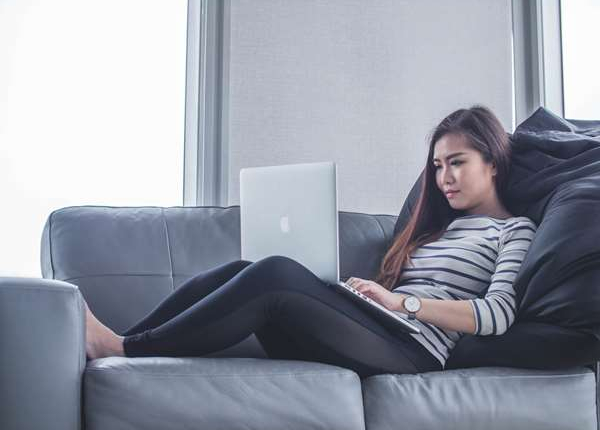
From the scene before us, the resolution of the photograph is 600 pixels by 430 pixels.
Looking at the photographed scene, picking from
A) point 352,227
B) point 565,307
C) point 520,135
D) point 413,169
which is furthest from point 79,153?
point 565,307

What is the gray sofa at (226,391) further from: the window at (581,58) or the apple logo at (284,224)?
the window at (581,58)

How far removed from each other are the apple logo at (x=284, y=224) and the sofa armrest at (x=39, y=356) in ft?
1.88

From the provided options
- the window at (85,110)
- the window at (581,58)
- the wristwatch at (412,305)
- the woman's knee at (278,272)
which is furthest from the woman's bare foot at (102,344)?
the window at (581,58)

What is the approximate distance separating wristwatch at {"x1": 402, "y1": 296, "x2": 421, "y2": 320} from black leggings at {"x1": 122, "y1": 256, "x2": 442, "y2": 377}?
0.08m

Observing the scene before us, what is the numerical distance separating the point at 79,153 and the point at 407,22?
1.42m

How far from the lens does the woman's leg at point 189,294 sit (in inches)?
82.6

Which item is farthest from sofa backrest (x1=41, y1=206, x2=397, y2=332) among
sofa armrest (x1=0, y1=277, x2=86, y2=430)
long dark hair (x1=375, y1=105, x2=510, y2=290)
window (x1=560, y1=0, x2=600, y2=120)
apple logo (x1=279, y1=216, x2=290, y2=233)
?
window (x1=560, y1=0, x2=600, y2=120)

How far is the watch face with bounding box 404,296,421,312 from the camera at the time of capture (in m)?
2.00

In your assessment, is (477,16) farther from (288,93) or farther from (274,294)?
(274,294)

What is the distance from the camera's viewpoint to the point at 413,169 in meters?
3.39

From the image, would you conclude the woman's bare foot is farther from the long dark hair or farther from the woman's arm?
the long dark hair

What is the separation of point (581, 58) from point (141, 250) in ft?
7.08

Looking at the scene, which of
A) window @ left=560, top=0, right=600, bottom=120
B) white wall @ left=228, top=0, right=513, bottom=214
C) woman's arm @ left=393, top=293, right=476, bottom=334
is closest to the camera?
woman's arm @ left=393, top=293, right=476, bottom=334

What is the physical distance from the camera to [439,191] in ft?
8.16
